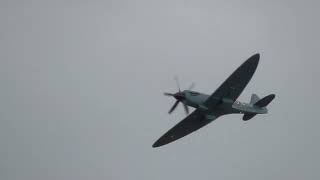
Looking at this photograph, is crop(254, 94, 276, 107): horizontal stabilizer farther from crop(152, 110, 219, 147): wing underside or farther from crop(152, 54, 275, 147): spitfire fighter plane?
crop(152, 110, 219, 147): wing underside

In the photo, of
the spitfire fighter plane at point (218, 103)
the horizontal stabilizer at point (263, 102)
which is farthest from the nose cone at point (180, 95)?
the horizontal stabilizer at point (263, 102)

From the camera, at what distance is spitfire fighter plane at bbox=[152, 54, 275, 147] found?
1816 inches

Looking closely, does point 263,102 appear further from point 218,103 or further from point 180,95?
point 180,95

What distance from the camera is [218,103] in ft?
158

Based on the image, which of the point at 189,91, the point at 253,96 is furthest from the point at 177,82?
the point at 253,96

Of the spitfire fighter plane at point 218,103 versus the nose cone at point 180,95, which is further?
the nose cone at point 180,95

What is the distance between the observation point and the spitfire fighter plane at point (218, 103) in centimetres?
4612

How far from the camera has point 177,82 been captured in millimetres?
49625

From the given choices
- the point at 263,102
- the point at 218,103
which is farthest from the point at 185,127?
the point at 263,102

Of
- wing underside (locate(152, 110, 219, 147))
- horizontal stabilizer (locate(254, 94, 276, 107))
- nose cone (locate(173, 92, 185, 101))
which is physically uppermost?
nose cone (locate(173, 92, 185, 101))

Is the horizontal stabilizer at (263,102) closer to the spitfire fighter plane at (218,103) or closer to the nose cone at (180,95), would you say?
the spitfire fighter plane at (218,103)

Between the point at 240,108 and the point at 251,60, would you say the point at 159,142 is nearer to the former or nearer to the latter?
the point at 240,108

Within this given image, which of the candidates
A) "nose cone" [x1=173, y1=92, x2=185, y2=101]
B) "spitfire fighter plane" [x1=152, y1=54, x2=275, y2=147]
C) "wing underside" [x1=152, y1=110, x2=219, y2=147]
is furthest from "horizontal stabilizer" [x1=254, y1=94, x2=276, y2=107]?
"nose cone" [x1=173, y1=92, x2=185, y2=101]

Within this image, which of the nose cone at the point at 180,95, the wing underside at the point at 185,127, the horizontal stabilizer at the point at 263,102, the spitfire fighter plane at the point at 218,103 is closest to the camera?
the spitfire fighter plane at the point at 218,103
